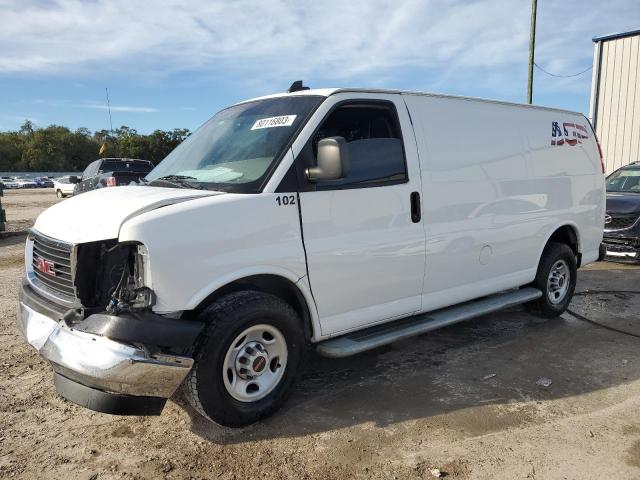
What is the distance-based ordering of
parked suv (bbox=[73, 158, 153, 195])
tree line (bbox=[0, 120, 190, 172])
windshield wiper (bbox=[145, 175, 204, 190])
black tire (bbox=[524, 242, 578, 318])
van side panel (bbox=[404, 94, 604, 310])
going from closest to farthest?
windshield wiper (bbox=[145, 175, 204, 190]) → van side panel (bbox=[404, 94, 604, 310]) → black tire (bbox=[524, 242, 578, 318]) → parked suv (bbox=[73, 158, 153, 195]) → tree line (bbox=[0, 120, 190, 172])

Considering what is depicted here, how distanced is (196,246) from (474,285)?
2.82 metres

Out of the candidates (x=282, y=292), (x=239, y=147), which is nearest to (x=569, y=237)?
(x=282, y=292)

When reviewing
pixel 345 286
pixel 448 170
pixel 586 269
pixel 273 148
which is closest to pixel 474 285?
pixel 448 170

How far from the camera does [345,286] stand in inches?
151

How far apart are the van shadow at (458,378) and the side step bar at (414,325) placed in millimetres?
354

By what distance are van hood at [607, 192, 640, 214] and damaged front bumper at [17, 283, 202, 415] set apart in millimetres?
8447

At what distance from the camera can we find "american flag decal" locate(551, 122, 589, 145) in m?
5.84

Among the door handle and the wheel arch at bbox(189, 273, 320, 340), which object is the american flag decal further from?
the wheel arch at bbox(189, 273, 320, 340)

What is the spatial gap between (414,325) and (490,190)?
59.5 inches

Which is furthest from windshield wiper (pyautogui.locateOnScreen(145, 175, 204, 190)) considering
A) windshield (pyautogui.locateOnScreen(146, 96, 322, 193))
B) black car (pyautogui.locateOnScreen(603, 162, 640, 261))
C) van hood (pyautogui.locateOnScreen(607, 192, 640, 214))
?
van hood (pyautogui.locateOnScreen(607, 192, 640, 214))

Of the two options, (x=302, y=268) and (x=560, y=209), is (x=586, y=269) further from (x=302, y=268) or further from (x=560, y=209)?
(x=302, y=268)

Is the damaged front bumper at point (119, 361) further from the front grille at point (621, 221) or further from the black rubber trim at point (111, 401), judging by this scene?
the front grille at point (621, 221)

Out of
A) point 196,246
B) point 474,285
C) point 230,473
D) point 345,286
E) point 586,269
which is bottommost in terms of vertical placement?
point 586,269

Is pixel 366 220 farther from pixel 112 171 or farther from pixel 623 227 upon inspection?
pixel 112 171
